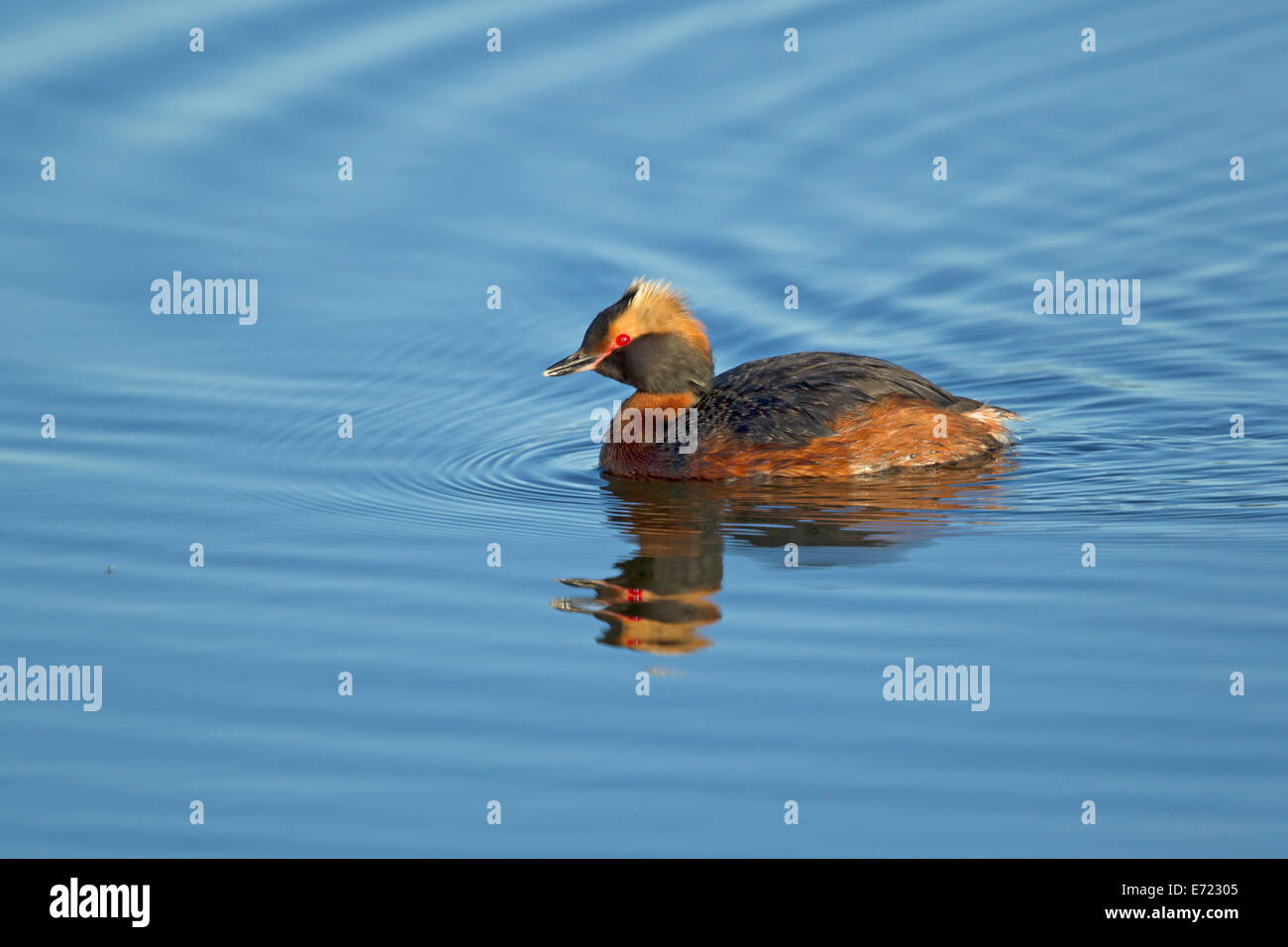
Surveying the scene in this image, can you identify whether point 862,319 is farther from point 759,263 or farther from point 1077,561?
point 1077,561

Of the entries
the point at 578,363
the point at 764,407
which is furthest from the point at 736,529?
the point at 578,363

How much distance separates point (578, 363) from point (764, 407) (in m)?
1.34

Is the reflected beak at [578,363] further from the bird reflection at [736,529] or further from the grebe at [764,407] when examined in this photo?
the bird reflection at [736,529]

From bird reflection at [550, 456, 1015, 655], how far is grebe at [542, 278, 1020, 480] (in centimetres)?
13

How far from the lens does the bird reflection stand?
948cm

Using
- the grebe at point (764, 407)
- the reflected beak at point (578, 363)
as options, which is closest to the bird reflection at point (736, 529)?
the grebe at point (764, 407)

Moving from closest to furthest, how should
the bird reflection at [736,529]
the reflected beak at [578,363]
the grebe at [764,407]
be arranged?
the bird reflection at [736,529], the grebe at [764,407], the reflected beak at [578,363]

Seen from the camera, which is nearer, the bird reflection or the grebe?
the bird reflection

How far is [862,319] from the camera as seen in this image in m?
Result: 14.5

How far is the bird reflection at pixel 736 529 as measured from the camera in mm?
9484

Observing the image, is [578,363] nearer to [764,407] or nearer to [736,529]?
[764,407]

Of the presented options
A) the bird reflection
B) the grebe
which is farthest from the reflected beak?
the bird reflection

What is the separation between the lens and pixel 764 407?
A: 12.2 metres

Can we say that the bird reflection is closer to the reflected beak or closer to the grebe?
the grebe
